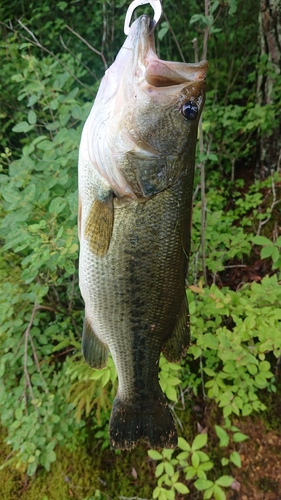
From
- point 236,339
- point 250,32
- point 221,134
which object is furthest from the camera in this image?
point 250,32

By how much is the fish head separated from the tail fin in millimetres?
810

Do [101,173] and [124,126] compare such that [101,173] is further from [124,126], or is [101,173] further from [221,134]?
[221,134]

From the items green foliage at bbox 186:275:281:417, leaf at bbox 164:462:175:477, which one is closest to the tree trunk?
green foliage at bbox 186:275:281:417

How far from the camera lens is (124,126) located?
97 centimetres

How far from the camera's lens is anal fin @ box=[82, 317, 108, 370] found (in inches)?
48.0

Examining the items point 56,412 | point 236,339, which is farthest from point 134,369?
point 56,412

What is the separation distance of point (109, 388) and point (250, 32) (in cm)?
425

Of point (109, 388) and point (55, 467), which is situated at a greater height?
point (109, 388)

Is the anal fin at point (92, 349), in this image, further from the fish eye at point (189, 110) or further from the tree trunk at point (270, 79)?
the tree trunk at point (270, 79)

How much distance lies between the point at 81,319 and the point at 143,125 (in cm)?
193

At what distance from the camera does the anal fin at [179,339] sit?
3.85 feet

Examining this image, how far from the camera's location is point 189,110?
3.17ft

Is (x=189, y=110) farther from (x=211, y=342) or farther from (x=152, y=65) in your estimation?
(x=211, y=342)

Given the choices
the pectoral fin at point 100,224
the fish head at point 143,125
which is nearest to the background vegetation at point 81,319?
the pectoral fin at point 100,224
